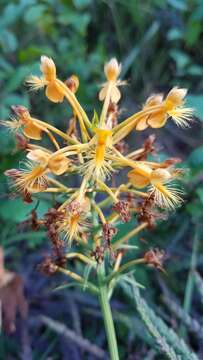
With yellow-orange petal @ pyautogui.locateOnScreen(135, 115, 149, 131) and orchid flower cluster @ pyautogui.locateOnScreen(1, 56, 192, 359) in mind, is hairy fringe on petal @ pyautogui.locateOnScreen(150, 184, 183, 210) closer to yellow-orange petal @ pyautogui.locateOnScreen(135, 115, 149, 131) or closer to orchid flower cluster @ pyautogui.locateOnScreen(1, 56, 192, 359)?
orchid flower cluster @ pyautogui.locateOnScreen(1, 56, 192, 359)

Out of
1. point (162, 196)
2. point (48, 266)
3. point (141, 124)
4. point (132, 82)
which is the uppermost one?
point (132, 82)

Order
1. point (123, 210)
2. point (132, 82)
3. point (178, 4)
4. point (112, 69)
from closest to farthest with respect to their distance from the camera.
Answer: point (123, 210), point (112, 69), point (178, 4), point (132, 82)

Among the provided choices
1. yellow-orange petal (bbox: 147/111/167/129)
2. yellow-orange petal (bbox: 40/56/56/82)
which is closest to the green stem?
yellow-orange petal (bbox: 147/111/167/129)

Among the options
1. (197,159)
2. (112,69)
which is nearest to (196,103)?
(197,159)

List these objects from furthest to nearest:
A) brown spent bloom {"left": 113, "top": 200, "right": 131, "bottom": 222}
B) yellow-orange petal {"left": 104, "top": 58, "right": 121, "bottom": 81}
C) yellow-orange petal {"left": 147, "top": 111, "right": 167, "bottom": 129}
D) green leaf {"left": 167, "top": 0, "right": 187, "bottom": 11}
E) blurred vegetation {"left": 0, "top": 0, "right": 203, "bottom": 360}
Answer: green leaf {"left": 167, "top": 0, "right": 187, "bottom": 11} → blurred vegetation {"left": 0, "top": 0, "right": 203, "bottom": 360} → yellow-orange petal {"left": 104, "top": 58, "right": 121, "bottom": 81} → yellow-orange petal {"left": 147, "top": 111, "right": 167, "bottom": 129} → brown spent bloom {"left": 113, "top": 200, "right": 131, "bottom": 222}

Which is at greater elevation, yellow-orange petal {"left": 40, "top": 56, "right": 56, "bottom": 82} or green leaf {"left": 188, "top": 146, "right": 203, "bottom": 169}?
yellow-orange petal {"left": 40, "top": 56, "right": 56, "bottom": 82}

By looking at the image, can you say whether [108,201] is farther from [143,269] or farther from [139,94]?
[139,94]

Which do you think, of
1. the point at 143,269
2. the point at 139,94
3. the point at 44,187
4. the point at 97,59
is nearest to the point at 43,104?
the point at 97,59

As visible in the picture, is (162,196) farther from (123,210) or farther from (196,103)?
(196,103)
